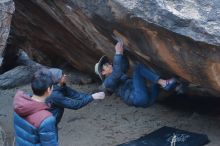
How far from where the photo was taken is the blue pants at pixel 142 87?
527cm

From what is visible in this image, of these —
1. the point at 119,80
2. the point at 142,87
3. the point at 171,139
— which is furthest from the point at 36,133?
the point at 171,139

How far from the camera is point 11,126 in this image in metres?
7.00

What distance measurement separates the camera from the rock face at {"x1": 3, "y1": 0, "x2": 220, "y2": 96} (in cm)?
445

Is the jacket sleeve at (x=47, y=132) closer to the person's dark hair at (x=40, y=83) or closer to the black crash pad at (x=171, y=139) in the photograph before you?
the person's dark hair at (x=40, y=83)

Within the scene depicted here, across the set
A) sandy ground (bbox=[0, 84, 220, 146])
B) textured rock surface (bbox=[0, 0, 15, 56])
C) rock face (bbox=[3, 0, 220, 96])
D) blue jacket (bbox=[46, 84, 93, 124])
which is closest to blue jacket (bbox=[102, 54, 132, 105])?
rock face (bbox=[3, 0, 220, 96])

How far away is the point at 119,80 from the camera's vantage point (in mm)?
5297

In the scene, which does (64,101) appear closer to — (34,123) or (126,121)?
(34,123)

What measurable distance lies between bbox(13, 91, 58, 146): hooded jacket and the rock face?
1.27m

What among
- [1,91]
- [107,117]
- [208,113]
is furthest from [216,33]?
[1,91]

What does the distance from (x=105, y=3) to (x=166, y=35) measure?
0.72 meters

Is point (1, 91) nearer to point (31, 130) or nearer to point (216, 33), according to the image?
point (31, 130)

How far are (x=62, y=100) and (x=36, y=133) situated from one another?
702 mm

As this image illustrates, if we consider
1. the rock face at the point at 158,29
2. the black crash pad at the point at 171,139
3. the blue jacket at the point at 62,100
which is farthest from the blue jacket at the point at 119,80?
the black crash pad at the point at 171,139

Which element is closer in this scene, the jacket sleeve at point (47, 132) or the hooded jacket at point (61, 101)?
the jacket sleeve at point (47, 132)
